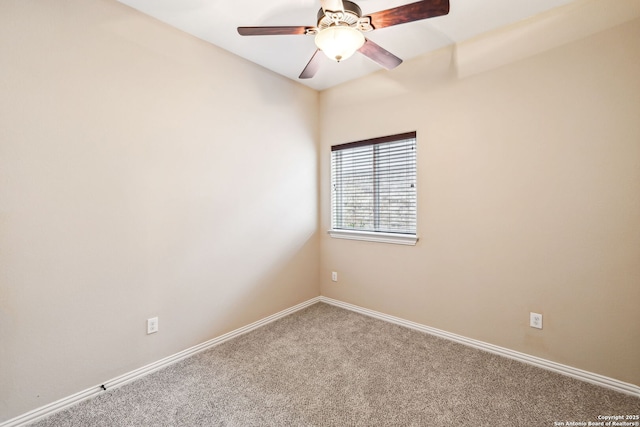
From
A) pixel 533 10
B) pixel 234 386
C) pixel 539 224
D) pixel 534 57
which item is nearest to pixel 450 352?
pixel 539 224

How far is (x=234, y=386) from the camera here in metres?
1.95

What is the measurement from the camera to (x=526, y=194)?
2.19 m

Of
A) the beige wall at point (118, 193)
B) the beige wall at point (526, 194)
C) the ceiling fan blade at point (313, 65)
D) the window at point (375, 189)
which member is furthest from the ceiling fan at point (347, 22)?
the window at point (375, 189)

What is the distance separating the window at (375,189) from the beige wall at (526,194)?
0.44ft

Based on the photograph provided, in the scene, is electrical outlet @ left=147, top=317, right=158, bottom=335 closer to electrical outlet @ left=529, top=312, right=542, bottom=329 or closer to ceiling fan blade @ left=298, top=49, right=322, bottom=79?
ceiling fan blade @ left=298, top=49, right=322, bottom=79

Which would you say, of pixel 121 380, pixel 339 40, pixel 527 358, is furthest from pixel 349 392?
pixel 339 40

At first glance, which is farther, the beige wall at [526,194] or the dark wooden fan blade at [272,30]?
the beige wall at [526,194]

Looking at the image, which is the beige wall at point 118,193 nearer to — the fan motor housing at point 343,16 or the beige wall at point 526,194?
the fan motor housing at point 343,16

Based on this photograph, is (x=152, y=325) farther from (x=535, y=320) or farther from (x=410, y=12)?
(x=535, y=320)

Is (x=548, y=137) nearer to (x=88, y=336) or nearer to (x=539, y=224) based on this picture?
(x=539, y=224)

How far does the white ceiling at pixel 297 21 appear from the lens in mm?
1983

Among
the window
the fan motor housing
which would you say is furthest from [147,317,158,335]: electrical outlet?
the fan motor housing

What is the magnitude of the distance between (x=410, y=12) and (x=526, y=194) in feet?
5.10

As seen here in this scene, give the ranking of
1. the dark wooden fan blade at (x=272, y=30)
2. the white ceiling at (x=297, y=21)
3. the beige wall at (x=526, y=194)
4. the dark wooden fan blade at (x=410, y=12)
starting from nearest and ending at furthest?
the dark wooden fan blade at (x=410, y=12)
the dark wooden fan blade at (x=272, y=30)
the beige wall at (x=526, y=194)
the white ceiling at (x=297, y=21)
